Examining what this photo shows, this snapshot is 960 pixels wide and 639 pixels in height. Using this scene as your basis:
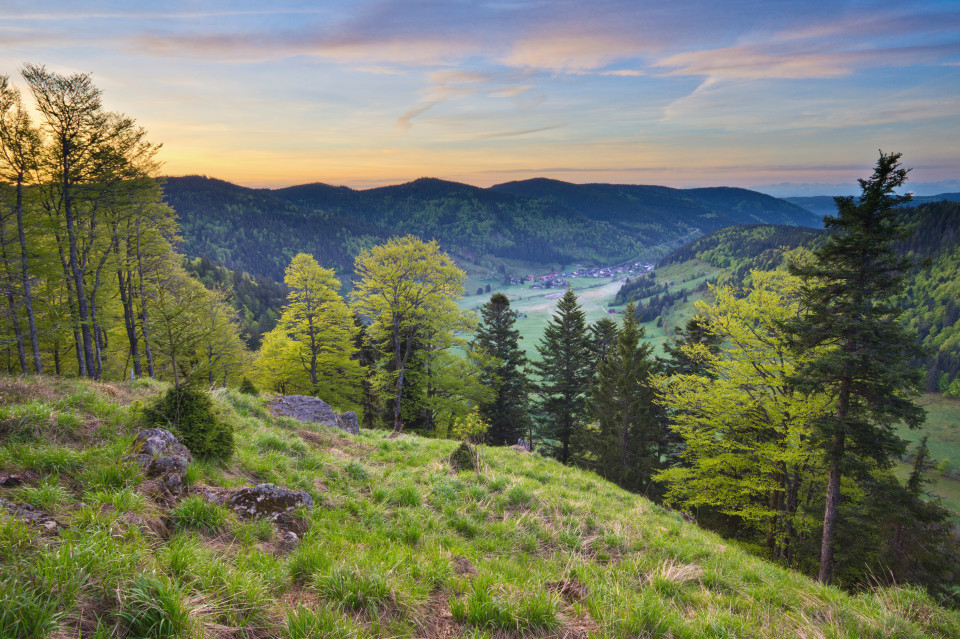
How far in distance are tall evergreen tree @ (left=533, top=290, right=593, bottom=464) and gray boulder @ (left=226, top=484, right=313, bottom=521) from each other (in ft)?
103

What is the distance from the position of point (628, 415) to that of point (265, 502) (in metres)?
27.1

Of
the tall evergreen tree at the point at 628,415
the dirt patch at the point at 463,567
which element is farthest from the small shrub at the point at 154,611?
the tall evergreen tree at the point at 628,415

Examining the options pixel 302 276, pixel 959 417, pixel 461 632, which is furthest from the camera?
pixel 959 417

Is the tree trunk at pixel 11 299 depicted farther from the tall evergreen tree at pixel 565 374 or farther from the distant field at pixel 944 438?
the distant field at pixel 944 438

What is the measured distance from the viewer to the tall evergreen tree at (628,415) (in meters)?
28.0

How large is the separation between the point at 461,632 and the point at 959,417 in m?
178

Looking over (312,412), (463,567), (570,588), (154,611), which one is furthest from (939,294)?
(154,611)

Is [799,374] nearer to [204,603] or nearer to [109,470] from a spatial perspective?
[204,603]

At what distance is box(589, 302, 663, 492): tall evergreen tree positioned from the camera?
92.0 feet

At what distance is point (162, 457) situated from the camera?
588cm

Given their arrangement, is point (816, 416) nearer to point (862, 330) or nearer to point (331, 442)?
point (862, 330)

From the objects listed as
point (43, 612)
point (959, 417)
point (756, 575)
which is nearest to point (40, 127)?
point (43, 612)

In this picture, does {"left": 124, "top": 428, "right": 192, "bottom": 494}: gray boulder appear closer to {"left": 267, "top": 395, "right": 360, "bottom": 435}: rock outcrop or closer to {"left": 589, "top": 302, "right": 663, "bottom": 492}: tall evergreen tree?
{"left": 267, "top": 395, "right": 360, "bottom": 435}: rock outcrop

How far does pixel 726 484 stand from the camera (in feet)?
67.3
